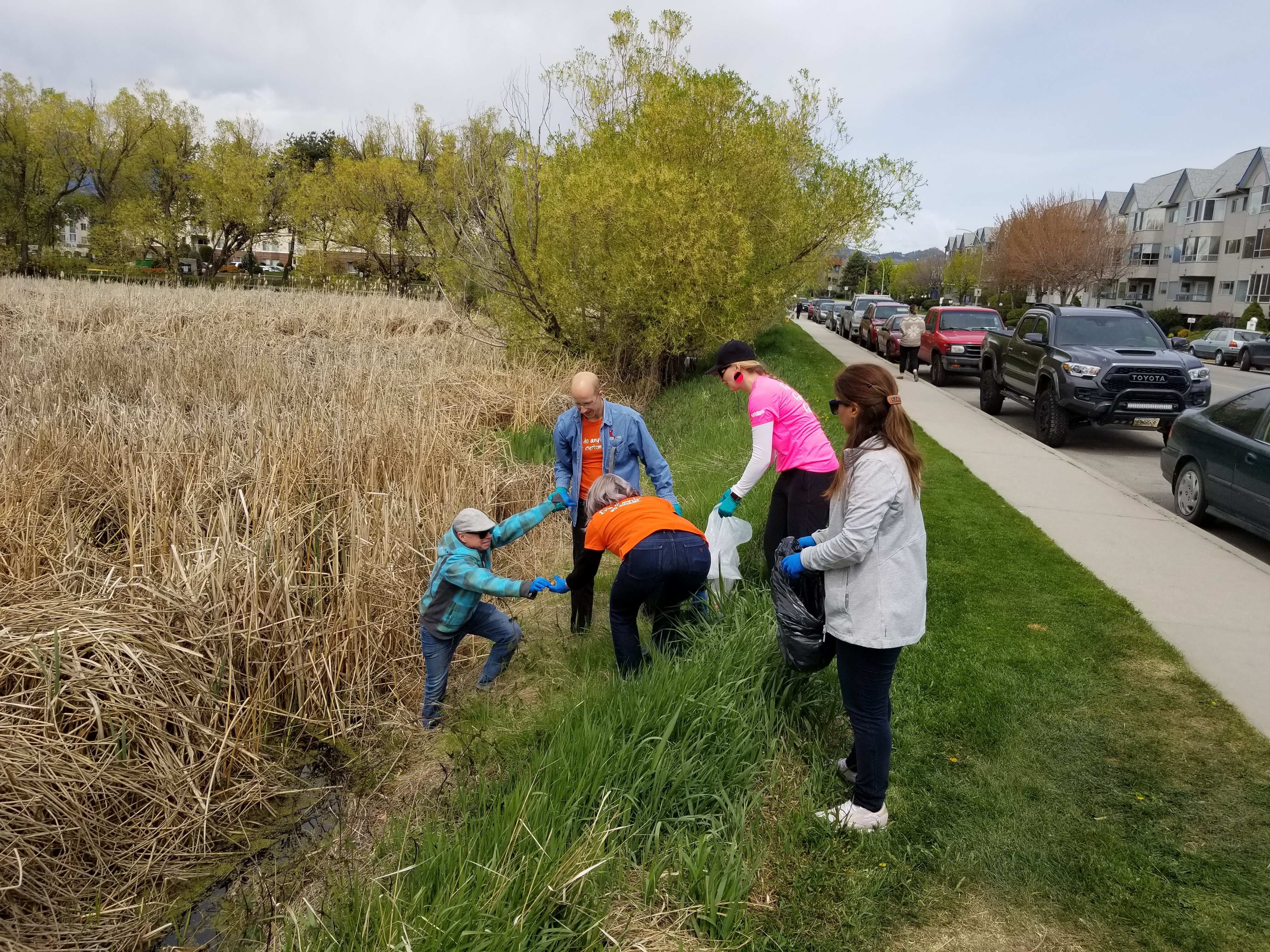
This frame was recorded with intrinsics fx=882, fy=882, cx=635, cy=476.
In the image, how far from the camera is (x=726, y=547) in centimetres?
539

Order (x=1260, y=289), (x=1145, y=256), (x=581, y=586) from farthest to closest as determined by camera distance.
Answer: (x=1145, y=256), (x=1260, y=289), (x=581, y=586)

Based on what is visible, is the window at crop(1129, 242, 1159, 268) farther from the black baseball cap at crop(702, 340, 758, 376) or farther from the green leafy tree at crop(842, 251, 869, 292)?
the black baseball cap at crop(702, 340, 758, 376)

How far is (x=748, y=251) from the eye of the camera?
1451cm

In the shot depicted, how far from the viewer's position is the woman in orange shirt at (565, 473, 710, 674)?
410 cm

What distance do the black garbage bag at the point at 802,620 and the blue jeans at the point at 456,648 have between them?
191cm

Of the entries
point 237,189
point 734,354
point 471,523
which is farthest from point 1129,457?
point 237,189

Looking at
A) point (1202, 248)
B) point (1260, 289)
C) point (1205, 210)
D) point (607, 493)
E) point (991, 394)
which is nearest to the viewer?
point (607, 493)

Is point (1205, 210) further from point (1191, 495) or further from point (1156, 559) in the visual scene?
point (1156, 559)

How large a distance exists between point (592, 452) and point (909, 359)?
55.1 feet

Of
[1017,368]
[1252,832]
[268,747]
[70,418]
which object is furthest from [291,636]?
[1017,368]

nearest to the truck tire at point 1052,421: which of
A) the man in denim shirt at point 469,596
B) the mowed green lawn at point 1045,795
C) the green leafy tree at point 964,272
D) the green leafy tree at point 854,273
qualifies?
the mowed green lawn at point 1045,795

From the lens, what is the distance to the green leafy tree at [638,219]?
1428 cm

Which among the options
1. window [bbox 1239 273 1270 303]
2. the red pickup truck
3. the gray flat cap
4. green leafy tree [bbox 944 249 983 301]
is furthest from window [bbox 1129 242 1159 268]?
the gray flat cap

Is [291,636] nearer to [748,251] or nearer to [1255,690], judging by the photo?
[1255,690]
